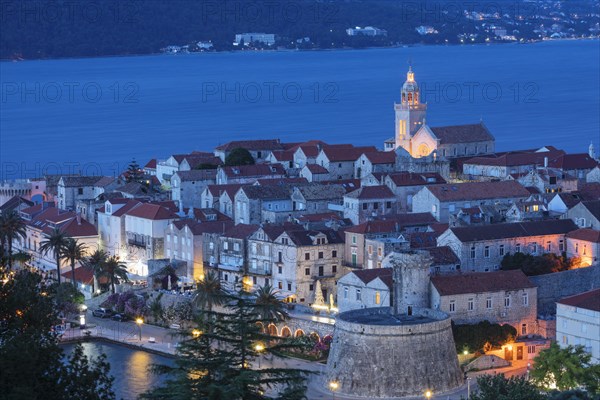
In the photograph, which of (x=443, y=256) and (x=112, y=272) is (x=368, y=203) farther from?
(x=112, y=272)

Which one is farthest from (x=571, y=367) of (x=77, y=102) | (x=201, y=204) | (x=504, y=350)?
(x=77, y=102)

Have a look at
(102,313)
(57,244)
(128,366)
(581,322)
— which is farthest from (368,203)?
(581,322)

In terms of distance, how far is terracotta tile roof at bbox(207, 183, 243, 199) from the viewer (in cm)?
6862

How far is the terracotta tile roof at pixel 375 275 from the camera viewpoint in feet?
169

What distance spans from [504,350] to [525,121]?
8971 cm

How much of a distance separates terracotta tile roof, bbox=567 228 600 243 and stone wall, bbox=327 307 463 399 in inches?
386

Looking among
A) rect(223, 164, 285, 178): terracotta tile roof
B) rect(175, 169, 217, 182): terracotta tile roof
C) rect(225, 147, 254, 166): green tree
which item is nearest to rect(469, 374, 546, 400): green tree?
rect(223, 164, 285, 178): terracotta tile roof

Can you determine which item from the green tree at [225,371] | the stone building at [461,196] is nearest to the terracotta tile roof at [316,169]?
the stone building at [461,196]

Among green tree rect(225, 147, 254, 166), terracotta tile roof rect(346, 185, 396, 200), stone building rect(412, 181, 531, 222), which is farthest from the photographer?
green tree rect(225, 147, 254, 166)

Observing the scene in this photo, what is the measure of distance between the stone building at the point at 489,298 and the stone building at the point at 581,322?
2863mm

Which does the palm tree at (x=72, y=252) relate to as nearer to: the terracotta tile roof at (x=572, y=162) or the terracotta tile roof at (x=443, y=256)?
the terracotta tile roof at (x=443, y=256)

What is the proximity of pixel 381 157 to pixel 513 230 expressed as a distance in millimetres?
17608

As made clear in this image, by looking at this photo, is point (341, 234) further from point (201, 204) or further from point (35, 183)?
point (35, 183)

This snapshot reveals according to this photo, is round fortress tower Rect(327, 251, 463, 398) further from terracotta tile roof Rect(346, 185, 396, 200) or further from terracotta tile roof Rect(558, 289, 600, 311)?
terracotta tile roof Rect(346, 185, 396, 200)
